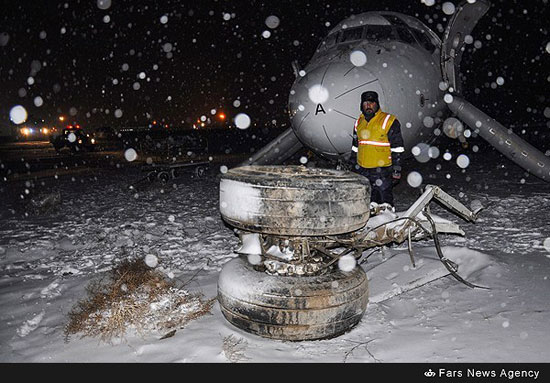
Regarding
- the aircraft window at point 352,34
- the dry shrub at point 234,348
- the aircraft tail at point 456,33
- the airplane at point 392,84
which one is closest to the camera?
the dry shrub at point 234,348

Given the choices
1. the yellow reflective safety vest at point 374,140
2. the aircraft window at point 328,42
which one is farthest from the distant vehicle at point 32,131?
the yellow reflective safety vest at point 374,140

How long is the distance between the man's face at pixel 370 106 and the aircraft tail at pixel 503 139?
135 inches

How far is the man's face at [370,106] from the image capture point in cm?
506

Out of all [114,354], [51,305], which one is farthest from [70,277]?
[114,354]

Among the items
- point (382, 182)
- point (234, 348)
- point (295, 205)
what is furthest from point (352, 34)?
point (234, 348)

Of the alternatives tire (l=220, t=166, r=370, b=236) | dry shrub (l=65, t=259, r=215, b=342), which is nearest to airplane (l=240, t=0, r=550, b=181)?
tire (l=220, t=166, r=370, b=236)

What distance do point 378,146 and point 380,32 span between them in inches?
116

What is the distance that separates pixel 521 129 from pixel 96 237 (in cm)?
1464

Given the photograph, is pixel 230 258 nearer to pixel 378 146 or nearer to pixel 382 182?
pixel 382 182

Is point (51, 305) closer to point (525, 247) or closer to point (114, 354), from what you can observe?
point (114, 354)

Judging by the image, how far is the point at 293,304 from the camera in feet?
9.02

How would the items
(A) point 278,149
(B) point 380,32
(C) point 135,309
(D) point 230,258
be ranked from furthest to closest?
(A) point 278,149
(B) point 380,32
(D) point 230,258
(C) point 135,309

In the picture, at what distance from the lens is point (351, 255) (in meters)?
3.36
